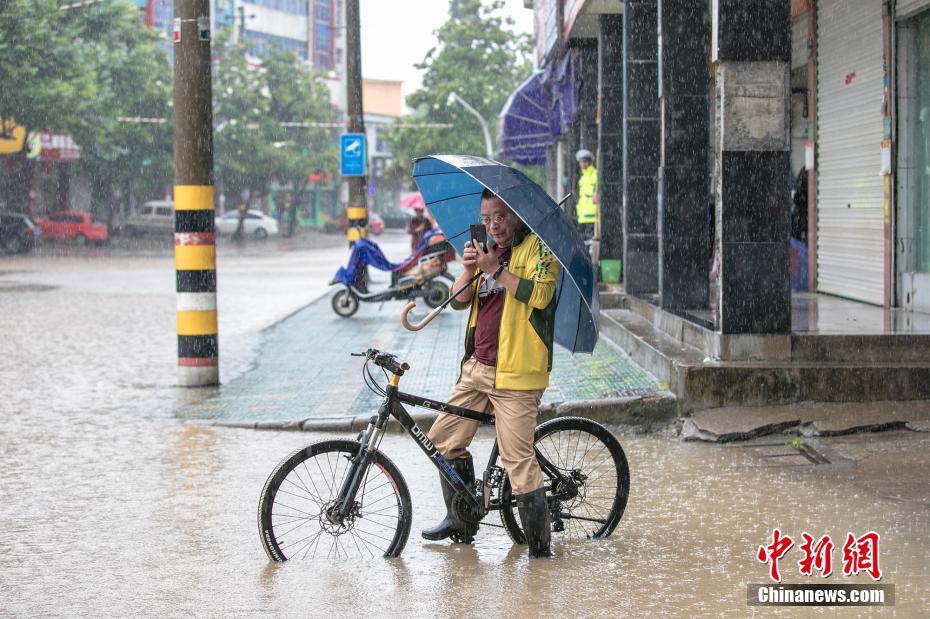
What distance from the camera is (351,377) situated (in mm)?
11688

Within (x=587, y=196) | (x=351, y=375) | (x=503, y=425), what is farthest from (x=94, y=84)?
(x=503, y=425)

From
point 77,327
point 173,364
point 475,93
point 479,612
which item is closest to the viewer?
point 479,612

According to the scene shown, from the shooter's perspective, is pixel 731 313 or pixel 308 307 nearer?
pixel 731 313

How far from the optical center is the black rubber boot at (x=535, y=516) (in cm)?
571

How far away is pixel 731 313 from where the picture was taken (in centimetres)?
920

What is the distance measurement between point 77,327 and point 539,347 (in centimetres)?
1238

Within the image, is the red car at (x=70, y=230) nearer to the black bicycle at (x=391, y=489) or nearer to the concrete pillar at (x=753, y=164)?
the concrete pillar at (x=753, y=164)

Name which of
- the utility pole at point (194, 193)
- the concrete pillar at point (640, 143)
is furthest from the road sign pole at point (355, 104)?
the utility pole at point (194, 193)

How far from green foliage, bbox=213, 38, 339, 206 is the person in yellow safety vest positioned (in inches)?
1671

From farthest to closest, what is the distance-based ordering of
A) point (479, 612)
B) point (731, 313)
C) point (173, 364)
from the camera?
point (173, 364)
point (731, 313)
point (479, 612)

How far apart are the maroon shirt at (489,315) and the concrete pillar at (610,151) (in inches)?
453

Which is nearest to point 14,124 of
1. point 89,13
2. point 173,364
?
point 89,13

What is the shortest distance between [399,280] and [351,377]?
285 inches

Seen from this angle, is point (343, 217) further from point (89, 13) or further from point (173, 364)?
point (173, 364)
